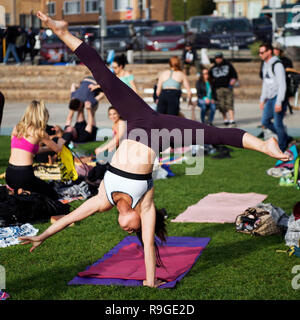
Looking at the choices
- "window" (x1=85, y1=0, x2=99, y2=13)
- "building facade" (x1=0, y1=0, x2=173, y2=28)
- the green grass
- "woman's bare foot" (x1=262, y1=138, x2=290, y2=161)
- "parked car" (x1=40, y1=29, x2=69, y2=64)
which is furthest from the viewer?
"window" (x1=85, y1=0, x2=99, y2=13)

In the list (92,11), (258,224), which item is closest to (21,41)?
(92,11)

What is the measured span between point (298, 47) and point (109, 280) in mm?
22216

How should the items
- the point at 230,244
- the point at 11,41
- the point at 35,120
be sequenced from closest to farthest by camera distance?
the point at 230,244
the point at 35,120
the point at 11,41

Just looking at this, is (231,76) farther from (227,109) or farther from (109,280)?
(109,280)

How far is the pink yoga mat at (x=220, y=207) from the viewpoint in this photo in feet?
28.3

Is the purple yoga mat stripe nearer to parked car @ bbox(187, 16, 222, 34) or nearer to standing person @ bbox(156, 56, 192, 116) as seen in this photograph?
standing person @ bbox(156, 56, 192, 116)

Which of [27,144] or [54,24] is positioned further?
[27,144]

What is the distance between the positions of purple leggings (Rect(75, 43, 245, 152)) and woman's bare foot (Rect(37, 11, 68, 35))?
0.22 m

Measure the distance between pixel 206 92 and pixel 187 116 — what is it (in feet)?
9.60

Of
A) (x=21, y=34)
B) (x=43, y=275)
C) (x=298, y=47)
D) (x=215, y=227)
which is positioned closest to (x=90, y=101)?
(x=215, y=227)

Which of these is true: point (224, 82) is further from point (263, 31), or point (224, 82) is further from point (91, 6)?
point (91, 6)

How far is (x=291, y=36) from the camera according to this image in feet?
91.5

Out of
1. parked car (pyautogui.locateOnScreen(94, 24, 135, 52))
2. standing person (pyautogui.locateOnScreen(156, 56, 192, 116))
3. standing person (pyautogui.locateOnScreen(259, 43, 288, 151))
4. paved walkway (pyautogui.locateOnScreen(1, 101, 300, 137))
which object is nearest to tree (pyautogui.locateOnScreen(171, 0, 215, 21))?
parked car (pyautogui.locateOnScreen(94, 24, 135, 52))

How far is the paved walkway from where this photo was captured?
57.5 feet
